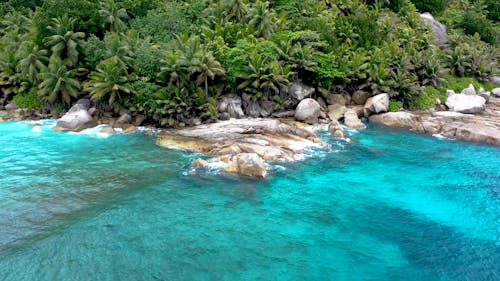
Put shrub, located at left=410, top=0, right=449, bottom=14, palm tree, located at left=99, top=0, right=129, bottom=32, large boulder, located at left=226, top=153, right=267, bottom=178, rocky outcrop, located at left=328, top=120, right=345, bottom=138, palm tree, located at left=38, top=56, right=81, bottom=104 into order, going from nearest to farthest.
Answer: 1. large boulder, located at left=226, top=153, right=267, bottom=178
2. rocky outcrop, located at left=328, top=120, right=345, bottom=138
3. palm tree, located at left=38, top=56, right=81, bottom=104
4. palm tree, located at left=99, top=0, right=129, bottom=32
5. shrub, located at left=410, top=0, right=449, bottom=14

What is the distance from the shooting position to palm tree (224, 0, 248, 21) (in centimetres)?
4322

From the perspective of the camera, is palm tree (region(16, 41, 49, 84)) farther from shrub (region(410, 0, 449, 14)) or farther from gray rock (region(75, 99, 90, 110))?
shrub (region(410, 0, 449, 14))

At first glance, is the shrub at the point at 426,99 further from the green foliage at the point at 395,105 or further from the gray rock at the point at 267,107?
the gray rock at the point at 267,107

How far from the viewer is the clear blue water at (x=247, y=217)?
1443 centimetres

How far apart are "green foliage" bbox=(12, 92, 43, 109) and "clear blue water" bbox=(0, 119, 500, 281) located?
12007 mm

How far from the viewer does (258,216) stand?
18.2 m

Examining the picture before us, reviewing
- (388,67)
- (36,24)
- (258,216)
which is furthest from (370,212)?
(36,24)

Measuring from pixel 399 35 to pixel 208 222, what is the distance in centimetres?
3880

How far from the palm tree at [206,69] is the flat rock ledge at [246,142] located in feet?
14.4

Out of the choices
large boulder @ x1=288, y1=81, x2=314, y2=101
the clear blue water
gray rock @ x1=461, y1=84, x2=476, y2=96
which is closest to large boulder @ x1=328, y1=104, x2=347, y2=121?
large boulder @ x1=288, y1=81, x2=314, y2=101

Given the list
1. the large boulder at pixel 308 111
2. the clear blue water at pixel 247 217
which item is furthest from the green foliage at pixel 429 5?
the clear blue water at pixel 247 217

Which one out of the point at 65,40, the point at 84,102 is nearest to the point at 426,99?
the point at 84,102

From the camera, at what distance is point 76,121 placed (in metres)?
33.0

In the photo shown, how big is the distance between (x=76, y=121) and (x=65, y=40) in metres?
9.71
